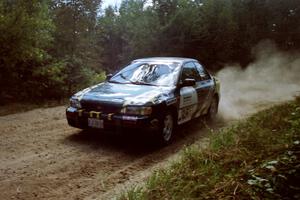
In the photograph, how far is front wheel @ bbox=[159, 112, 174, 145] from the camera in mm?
6637

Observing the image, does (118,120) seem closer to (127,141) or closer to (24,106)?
(127,141)

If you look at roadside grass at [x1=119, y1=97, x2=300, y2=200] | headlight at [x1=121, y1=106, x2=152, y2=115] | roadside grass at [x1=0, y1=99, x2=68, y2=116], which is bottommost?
roadside grass at [x1=0, y1=99, x2=68, y2=116]

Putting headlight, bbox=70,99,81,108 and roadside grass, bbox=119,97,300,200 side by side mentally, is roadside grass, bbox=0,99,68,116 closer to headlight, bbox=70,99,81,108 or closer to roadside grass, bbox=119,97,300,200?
headlight, bbox=70,99,81,108

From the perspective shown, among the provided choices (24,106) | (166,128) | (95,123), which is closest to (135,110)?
(95,123)

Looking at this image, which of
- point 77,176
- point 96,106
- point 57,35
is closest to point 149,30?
point 57,35

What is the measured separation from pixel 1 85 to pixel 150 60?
4558 millimetres

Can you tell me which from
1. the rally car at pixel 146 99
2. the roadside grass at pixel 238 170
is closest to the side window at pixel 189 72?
the rally car at pixel 146 99

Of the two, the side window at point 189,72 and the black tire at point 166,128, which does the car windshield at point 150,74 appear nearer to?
the side window at point 189,72

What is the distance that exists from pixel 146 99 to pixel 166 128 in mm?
776

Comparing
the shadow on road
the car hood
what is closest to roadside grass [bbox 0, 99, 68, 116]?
the shadow on road

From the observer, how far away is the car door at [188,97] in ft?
24.0

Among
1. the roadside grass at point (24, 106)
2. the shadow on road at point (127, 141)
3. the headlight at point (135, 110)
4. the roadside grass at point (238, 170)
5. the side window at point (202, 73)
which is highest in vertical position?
the side window at point (202, 73)

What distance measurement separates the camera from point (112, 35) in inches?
1140

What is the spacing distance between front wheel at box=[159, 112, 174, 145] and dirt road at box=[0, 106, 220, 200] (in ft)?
0.50
